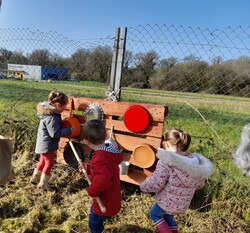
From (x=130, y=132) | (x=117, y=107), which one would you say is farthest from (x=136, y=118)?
(x=117, y=107)

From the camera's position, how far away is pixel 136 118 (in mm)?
3174

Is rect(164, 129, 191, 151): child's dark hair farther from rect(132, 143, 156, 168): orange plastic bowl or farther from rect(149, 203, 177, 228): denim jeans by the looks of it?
rect(132, 143, 156, 168): orange plastic bowl

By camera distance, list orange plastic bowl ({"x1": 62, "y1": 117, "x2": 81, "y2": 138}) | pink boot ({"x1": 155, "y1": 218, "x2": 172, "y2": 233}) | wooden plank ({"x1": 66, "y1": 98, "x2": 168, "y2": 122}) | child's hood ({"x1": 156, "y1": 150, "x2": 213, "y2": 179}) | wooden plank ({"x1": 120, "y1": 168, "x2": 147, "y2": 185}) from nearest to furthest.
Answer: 1. child's hood ({"x1": 156, "y1": 150, "x2": 213, "y2": 179})
2. pink boot ({"x1": 155, "y1": 218, "x2": 172, "y2": 233})
3. wooden plank ({"x1": 66, "y1": 98, "x2": 168, "y2": 122})
4. wooden plank ({"x1": 120, "y1": 168, "x2": 147, "y2": 185})
5. orange plastic bowl ({"x1": 62, "y1": 117, "x2": 81, "y2": 138})

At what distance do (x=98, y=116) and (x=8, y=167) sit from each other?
1297mm

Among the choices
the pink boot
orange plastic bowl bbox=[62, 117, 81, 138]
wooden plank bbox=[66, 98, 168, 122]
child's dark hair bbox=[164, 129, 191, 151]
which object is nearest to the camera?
child's dark hair bbox=[164, 129, 191, 151]

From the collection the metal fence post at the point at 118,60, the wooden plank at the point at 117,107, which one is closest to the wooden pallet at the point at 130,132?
the wooden plank at the point at 117,107

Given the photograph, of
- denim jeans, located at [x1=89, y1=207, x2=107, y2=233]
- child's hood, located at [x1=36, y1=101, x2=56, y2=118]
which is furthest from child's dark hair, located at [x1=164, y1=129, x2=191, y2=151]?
child's hood, located at [x1=36, y1=101, x2=56, y2=118]

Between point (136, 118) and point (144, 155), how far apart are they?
38cm

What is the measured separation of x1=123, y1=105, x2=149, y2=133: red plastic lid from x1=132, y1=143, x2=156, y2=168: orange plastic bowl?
0.18 metres

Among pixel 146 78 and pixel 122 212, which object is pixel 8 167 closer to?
pixel 122 212

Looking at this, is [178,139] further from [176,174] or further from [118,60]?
[118,60]

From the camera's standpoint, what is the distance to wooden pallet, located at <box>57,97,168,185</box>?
3.10 m

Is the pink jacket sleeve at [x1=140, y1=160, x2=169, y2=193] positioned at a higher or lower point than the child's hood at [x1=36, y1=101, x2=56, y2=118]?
lower

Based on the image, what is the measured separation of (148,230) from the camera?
2828 millimetres
